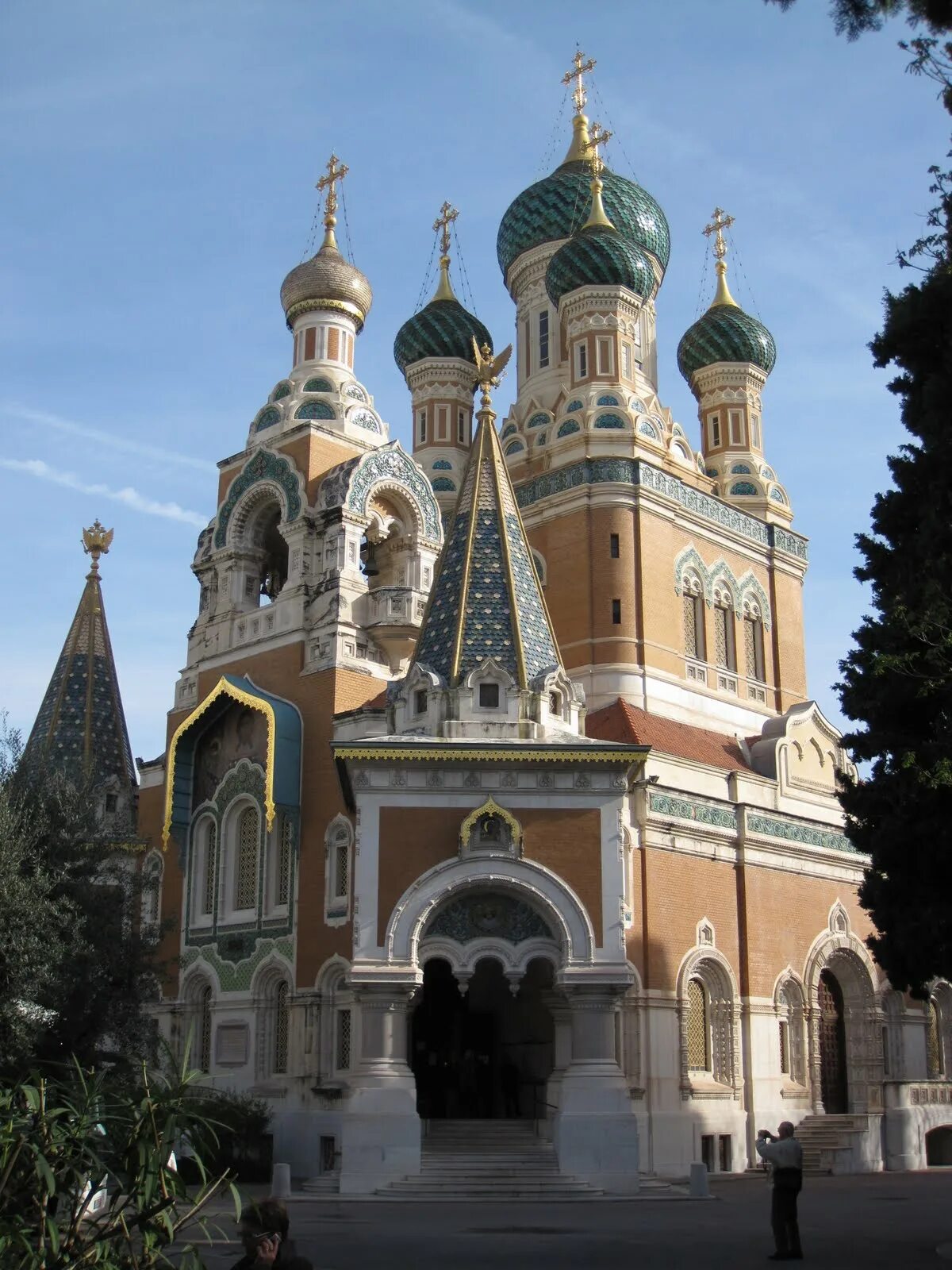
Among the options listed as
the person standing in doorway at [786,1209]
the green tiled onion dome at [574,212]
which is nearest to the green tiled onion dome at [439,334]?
the green tiled onion dome at [574,212]

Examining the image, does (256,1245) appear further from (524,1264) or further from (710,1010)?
(710,1010)

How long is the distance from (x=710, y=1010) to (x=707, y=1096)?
132 cm

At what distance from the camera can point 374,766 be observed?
16.5m

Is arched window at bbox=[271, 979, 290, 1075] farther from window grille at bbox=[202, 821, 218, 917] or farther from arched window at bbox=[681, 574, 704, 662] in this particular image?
arched window at bbox=[681, 574, 704, 662]

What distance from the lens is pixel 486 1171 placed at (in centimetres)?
1536

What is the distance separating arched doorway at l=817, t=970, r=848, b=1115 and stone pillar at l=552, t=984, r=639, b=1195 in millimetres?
6738

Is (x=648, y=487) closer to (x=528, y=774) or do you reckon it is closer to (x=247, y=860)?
(x=528, y=774)

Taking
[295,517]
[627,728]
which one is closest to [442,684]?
[627,728]

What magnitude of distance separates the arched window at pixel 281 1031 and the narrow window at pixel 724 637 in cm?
921

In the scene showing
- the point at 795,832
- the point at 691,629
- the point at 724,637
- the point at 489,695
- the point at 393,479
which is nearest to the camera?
the point at 489,695

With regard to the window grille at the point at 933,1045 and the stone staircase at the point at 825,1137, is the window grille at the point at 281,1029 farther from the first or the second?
the window grille at the point at 933,1045

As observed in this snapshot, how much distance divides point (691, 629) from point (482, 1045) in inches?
323

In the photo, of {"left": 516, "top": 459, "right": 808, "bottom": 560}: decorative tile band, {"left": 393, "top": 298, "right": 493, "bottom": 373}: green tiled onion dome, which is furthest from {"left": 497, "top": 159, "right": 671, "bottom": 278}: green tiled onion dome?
{"left": 516, "top": 459, "right": 808, "bottom": 560}: decorative tile band

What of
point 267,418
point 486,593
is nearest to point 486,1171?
point 486,593
